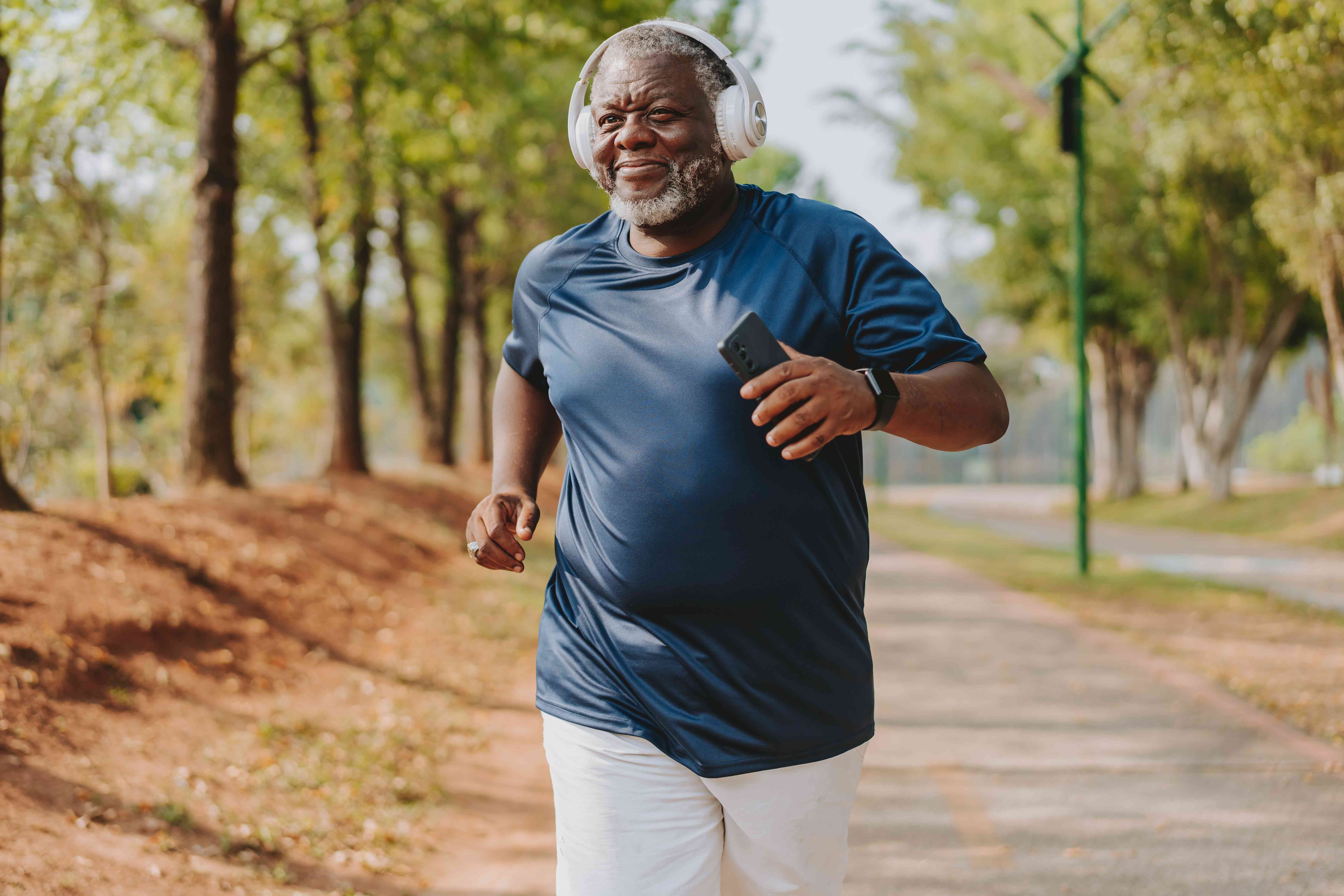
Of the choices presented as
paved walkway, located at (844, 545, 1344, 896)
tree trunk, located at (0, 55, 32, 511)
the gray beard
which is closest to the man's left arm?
the gray beard

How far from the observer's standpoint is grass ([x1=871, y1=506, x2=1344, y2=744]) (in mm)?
7051

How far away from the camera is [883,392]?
194 centimetres

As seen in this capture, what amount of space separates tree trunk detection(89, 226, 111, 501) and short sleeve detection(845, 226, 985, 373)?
45.6 feet

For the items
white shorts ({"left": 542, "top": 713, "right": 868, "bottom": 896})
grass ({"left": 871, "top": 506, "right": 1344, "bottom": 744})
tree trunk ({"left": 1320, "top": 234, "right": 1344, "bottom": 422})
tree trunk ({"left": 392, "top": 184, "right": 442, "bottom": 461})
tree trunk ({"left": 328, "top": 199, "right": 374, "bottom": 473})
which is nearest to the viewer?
white shorts ({"left": 542, "top": 713, "right": 868, "bottom": 896})

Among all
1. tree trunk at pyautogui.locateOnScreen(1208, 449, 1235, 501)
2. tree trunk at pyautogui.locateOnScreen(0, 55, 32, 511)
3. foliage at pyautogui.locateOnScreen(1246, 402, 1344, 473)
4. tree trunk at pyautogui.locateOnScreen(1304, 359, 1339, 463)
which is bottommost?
foliage at pyautogui.locateOnScreen(1246, 402, 1344, 473)

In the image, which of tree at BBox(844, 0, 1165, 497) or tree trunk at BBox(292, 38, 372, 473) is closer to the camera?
tree trunk at BBox(292, 38, 372, 473)

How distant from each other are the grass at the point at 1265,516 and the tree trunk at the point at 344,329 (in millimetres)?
14751

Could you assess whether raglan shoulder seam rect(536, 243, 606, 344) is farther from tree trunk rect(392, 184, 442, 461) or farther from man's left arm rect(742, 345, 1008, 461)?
tree trunk rect(392, 184, 442, 461)

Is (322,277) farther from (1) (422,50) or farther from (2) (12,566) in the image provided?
(2) (12,566)

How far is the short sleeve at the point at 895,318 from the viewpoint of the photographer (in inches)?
81.9

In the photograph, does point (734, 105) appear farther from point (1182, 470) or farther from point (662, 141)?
point (1182, 470)

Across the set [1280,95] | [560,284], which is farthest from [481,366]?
[560,284]

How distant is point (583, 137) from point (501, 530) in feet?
2.89

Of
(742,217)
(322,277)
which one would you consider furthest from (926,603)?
(742,217)
